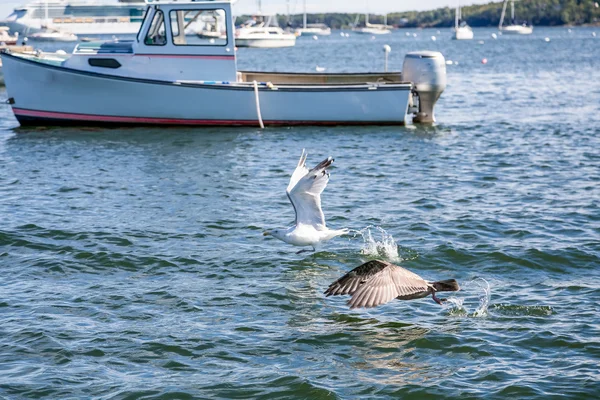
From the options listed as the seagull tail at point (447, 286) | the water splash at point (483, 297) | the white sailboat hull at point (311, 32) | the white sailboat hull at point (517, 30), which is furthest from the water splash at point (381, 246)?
the white sailboat hull at point (311, 32)

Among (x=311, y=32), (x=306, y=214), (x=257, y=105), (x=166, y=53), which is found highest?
(x=166, y=53)

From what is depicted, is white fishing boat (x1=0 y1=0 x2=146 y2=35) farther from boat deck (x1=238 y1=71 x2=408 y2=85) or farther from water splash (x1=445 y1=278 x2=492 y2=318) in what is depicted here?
water splash (x1=445 y1=278 x2=492 y2=318)

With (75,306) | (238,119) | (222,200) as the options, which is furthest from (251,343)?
(238,119)

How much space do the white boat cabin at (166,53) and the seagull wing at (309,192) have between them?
11.0 m

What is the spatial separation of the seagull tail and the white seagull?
155cm

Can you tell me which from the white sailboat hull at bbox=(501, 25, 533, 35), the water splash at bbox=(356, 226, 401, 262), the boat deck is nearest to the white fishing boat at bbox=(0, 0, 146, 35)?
the white sailboat hull at bbox=(501, 25, 533, 35)

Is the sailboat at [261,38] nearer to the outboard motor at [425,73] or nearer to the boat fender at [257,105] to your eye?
the outboard motor at [425,73]

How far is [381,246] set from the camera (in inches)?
453

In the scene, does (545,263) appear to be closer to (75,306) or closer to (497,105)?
(75,306)

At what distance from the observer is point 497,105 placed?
2773 cm

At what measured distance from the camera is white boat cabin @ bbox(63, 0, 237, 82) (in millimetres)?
20531

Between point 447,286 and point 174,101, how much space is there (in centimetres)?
1331

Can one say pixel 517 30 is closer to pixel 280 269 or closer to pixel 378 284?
pixel 280 269

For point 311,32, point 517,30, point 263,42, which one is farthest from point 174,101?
point 311,32
